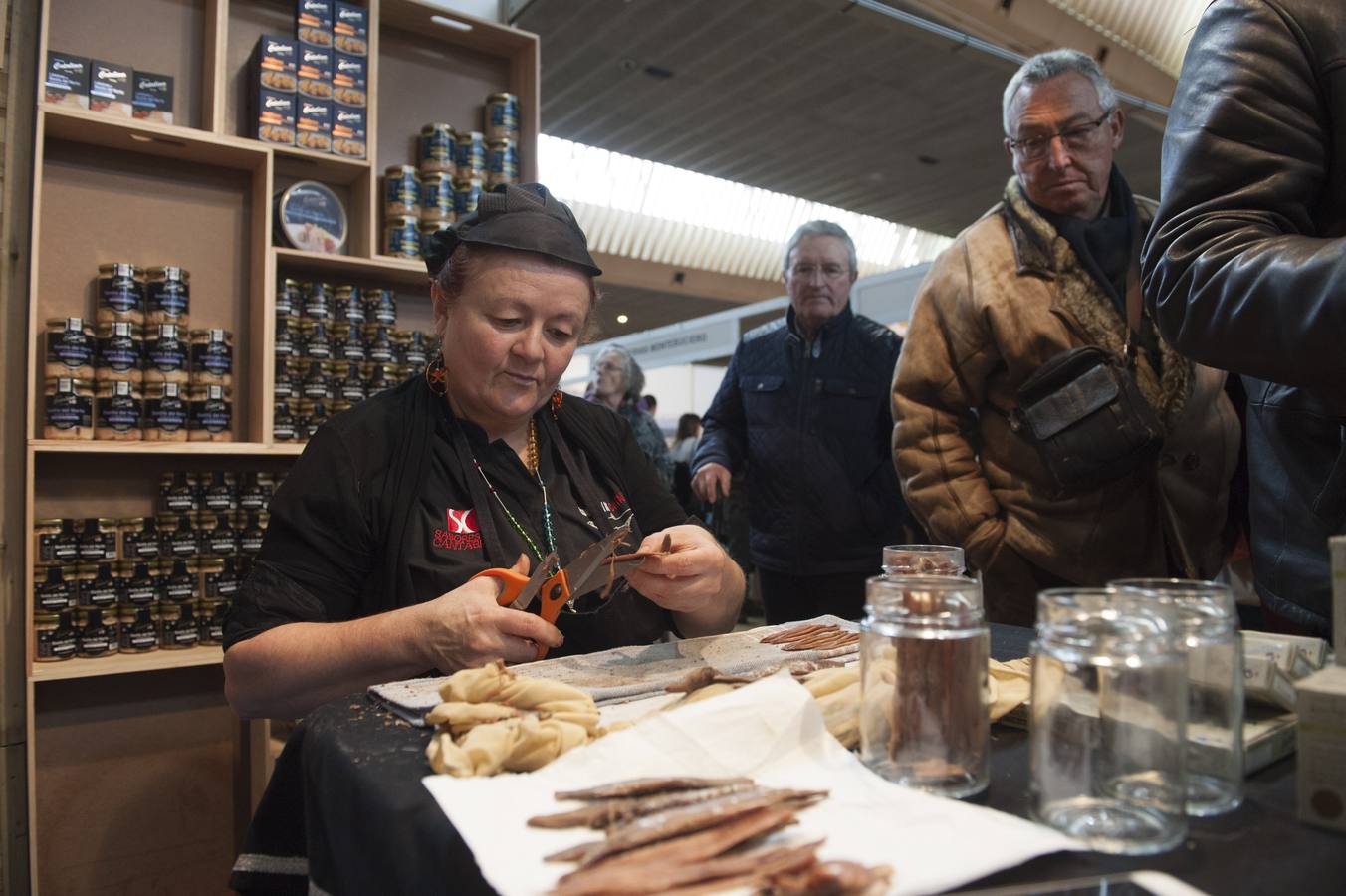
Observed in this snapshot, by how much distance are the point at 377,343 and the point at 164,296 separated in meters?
0.64

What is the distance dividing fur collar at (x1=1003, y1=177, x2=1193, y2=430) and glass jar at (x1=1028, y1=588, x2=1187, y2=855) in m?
1.34

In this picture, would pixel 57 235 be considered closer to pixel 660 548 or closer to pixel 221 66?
pixel 221 66

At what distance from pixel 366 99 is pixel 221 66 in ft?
1.43

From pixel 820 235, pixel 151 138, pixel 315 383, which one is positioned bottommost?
pixel 315 383

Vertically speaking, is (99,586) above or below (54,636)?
above

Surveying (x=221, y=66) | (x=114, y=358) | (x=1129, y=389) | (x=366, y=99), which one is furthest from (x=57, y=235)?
(x=1129, y=389)

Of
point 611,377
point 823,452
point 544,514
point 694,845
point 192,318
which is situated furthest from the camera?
point 611,377

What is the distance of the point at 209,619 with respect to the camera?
2.69 metres

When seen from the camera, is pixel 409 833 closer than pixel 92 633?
Yes

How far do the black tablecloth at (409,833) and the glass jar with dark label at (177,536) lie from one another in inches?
72.2

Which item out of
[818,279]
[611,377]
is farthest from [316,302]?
[611,377]

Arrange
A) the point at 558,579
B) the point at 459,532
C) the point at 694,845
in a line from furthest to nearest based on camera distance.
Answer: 1. the point at 459,532
2. the point at 558,579
3. the point at 694,845

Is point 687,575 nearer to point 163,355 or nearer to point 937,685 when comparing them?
point 937,685

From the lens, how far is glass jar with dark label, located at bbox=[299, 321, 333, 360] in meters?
2.89
